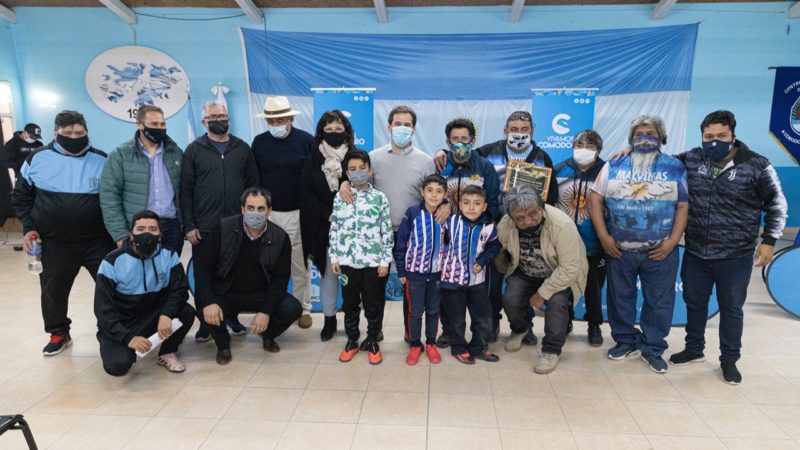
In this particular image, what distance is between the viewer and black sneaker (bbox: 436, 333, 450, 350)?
322 centimetres

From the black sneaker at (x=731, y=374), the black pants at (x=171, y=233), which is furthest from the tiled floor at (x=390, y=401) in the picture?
the black pants at (x=171, y=233)

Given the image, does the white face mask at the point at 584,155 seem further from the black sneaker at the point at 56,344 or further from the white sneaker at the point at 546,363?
the black sneaker at the point at 56,344

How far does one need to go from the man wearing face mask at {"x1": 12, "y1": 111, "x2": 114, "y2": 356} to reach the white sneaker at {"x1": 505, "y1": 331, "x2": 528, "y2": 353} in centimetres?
280

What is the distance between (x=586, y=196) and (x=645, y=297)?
0.74 m

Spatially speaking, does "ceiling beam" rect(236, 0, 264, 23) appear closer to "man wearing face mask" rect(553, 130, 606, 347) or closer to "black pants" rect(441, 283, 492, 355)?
"man wearing face mask" rect(553, 130, 606, 347)

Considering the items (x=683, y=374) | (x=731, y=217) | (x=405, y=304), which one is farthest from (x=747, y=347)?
(x=405, y=304)

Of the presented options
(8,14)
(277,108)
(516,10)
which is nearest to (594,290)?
(277,108)

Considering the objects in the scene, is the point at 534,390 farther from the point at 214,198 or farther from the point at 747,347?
the point at 214,198

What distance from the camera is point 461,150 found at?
2.91m

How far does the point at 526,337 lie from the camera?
129 inches

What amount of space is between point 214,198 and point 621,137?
18.9 feet

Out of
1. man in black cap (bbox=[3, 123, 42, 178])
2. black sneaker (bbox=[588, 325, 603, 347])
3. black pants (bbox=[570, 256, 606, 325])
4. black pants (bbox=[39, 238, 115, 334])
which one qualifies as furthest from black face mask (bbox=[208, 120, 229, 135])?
man in black cap (bbox=[3, 123, 42, 178])

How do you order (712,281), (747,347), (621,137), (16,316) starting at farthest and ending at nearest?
(621,137), (16,316), (747,347), (712,281)

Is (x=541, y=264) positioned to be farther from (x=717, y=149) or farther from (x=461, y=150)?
(x=717, y=149)
